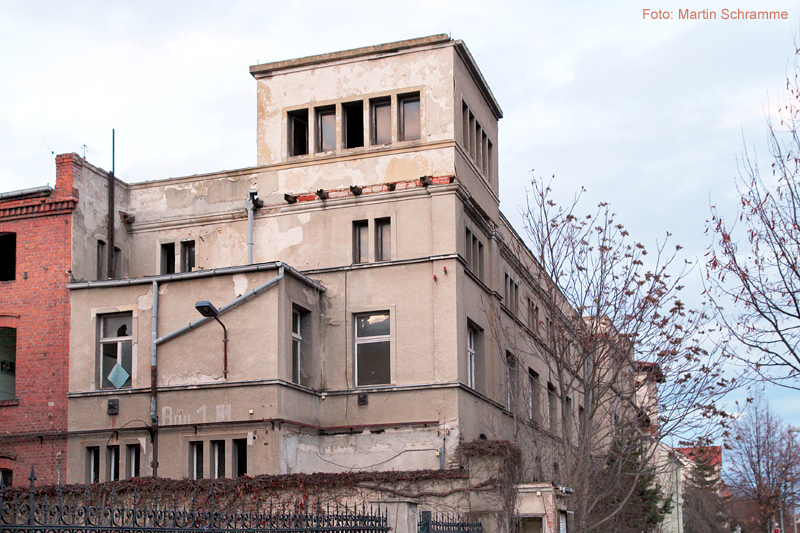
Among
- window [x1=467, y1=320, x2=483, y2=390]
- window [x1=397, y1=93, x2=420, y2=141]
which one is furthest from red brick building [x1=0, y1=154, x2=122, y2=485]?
window [x1=467, y1=320, x2=483, y2=390]

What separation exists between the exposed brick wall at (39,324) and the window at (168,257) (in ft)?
11.3

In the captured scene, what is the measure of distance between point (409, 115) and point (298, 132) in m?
3.58

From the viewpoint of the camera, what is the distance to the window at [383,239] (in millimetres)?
27672

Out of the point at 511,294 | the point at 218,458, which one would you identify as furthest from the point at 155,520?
the point at 511,294

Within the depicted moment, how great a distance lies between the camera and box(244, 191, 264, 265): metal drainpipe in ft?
93.2

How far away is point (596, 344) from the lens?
22.0 metres

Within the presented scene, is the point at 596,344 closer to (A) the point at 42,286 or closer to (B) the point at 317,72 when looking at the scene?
(B) the point at 317,72

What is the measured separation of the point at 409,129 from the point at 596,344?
9546mm

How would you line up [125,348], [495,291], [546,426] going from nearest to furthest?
[125,348]
[495,291]
[546,426]

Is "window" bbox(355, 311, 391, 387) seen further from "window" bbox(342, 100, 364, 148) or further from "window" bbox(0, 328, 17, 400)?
"window" bbox(0, 328, 17, 400)

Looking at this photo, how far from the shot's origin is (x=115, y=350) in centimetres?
2619

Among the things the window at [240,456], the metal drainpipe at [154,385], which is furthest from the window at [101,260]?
the window at [240,456]

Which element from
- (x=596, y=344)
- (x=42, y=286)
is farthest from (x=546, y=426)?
(x=42, y=286)

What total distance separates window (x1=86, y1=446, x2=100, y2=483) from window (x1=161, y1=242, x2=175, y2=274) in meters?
6.44
